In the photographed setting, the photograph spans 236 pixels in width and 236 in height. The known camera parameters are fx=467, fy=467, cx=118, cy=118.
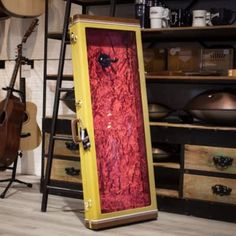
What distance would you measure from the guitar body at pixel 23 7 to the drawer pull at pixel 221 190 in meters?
2.12

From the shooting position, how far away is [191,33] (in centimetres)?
334

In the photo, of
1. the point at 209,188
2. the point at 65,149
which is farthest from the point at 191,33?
the point at 65,149

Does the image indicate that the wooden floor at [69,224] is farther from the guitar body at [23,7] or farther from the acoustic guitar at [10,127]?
the guitar body at [23,7]

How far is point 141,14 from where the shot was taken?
3.36 meters

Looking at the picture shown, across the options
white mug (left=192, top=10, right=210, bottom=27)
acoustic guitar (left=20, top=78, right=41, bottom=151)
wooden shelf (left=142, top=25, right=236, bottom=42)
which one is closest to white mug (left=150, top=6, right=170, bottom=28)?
wooden shelf (left=142, top=25, right=236, bottom=42)

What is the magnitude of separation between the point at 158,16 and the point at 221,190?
1.26 m

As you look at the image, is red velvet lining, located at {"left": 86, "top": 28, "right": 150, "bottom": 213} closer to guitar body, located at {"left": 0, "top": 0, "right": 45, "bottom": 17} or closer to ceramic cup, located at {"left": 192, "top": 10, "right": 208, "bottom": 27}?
ceramic cup, located at {"left": 192, "top": 10, "right": 208, "bottom": 27}

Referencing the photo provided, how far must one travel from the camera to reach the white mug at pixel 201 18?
10.4 ft

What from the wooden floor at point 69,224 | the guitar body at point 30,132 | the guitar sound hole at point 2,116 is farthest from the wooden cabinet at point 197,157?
the guitar body at point 30,132

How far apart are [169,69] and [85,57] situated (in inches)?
39.2

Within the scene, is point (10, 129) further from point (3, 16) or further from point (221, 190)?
point (221, 190)

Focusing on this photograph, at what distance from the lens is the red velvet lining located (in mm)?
2865

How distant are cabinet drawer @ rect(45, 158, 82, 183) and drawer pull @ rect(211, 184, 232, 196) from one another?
3.44 ft

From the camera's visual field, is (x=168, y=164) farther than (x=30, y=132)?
No
